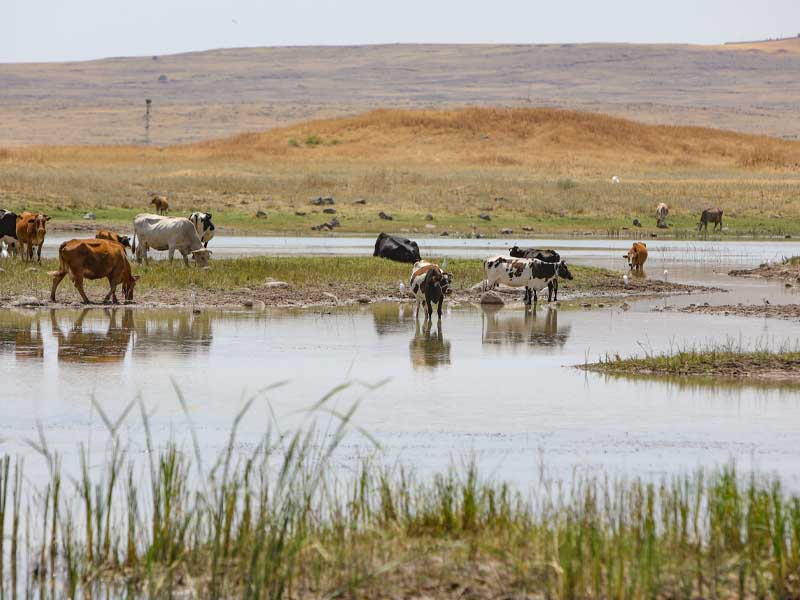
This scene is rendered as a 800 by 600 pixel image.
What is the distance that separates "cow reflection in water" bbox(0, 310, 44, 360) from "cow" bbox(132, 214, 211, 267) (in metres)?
6.79

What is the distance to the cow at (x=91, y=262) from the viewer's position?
21000mm

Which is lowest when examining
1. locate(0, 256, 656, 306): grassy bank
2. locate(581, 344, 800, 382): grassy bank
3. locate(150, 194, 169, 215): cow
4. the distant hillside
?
locate(581, 344, 800, 382): grassy bank

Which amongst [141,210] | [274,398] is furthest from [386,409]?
[141,210]

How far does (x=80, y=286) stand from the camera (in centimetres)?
2142

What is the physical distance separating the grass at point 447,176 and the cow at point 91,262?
70.9ft

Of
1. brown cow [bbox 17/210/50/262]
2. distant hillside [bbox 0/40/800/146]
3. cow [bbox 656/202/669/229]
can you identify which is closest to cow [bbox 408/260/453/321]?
brown cow [bbox 17/210/50/262]

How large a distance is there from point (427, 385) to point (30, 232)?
1517 cm

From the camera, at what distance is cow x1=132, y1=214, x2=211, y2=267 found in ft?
90.0

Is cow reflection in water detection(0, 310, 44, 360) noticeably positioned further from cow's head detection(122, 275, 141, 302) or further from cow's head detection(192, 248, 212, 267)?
cow's head detection(192, 248, 212, 267)

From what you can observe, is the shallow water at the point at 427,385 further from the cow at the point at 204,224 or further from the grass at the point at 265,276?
the cow at the point at 204,224

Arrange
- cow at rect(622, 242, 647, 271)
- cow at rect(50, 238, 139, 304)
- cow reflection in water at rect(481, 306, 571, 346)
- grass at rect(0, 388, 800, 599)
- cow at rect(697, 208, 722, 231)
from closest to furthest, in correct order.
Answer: grass at rect(0, 388, 800, 599) → cow reflection in water at rect(481, 306, 571, 346) → cow at rect(50, 238, 139, 304) → cow at rect(622, 242, 647, 271) → cow at rect(697, 208, 722, 231)

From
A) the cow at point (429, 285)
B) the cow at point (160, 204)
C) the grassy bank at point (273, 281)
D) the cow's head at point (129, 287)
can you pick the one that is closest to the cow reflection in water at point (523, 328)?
the cow at point (429, 285)

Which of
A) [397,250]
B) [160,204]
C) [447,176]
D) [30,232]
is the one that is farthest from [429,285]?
[447,176]

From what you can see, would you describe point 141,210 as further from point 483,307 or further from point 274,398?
point 274,398
